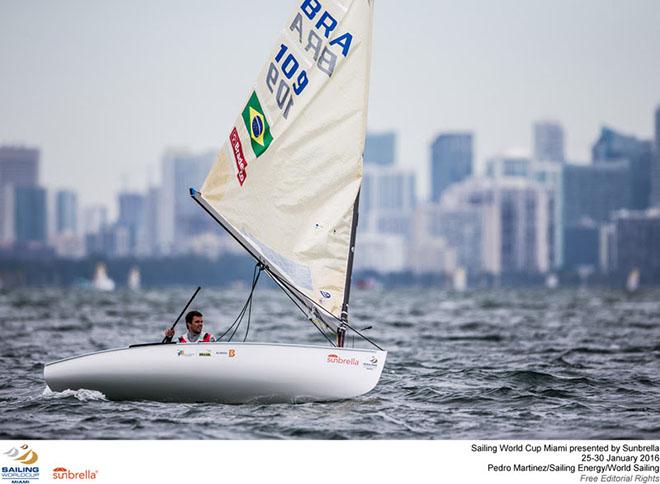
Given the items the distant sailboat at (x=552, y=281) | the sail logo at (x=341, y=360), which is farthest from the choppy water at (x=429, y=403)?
the distant sailboat at (x=552, y=281)

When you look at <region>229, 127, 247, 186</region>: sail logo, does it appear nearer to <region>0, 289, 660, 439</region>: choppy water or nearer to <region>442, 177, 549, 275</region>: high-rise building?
<region>0, 289, 660, 439</region>: choppy water

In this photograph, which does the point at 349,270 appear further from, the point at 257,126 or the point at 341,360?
the point at 257,126

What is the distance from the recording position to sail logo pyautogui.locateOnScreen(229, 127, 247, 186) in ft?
37.8

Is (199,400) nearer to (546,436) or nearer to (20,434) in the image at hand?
(20,434)

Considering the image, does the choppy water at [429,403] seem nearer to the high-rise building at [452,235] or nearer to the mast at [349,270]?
the mast at [349,270]

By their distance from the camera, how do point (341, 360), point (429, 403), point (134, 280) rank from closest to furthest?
point (341, 360) < point (429, 403) < point (134, 280)

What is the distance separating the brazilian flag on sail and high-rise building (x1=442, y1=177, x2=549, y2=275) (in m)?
122

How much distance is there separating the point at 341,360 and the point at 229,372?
3.27 feet

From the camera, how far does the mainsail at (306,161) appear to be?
1120cm
